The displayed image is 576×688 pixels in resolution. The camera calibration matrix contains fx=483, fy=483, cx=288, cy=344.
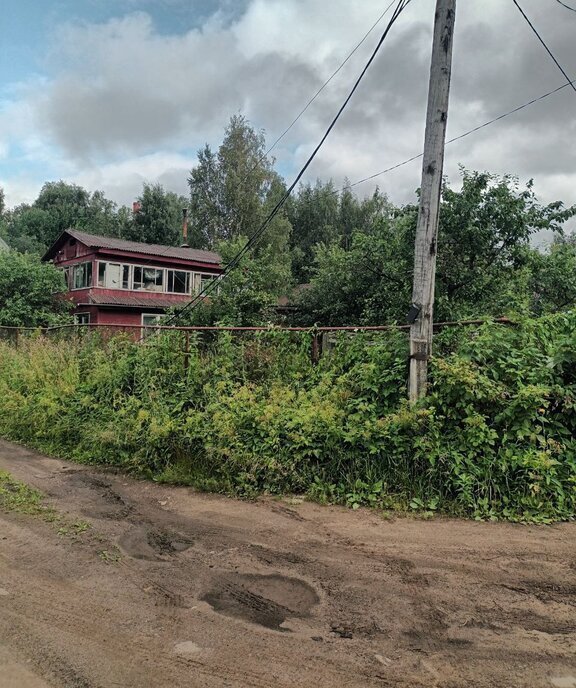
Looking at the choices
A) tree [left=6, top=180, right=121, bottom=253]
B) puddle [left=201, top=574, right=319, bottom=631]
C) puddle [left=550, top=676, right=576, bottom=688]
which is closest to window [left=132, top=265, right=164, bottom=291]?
tree [left=6, top=180, right=121, bottom=253]

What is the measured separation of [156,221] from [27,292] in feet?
67.4

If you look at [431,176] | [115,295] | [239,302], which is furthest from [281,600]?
[115,295]

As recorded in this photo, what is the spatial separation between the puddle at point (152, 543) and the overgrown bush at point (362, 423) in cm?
118

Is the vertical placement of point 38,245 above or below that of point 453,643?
above

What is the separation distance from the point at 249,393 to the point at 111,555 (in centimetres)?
288

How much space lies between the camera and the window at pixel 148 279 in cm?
3023

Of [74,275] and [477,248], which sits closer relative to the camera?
[477,248]

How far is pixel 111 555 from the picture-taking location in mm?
3850

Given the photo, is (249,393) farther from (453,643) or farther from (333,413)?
(453,643)

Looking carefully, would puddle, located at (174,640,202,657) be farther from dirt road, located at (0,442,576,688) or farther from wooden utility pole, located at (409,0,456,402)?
wooden utility pole, located at (409,0,456,402)

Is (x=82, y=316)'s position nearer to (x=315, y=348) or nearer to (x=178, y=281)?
(x=178, y=281)

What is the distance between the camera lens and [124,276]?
29.7m

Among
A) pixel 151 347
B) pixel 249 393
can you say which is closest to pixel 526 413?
pixel 249 393

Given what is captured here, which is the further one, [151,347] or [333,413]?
[151,347]
